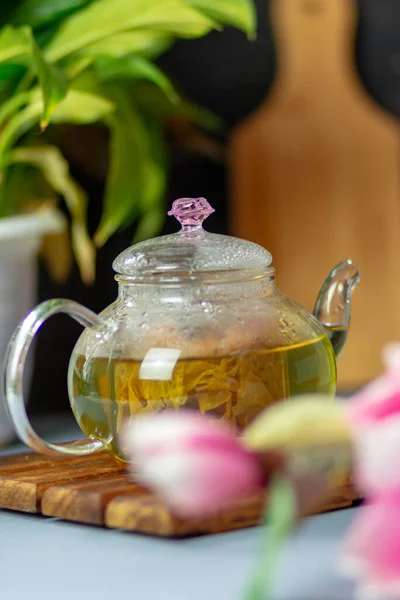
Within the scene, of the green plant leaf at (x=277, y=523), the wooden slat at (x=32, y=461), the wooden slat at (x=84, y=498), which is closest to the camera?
the green plant leaf at (x=277, y=523)

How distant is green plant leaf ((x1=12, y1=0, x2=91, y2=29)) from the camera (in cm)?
86

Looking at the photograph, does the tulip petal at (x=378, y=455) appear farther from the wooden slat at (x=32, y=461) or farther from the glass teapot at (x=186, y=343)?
the wooden slat at (x=32, y=461)

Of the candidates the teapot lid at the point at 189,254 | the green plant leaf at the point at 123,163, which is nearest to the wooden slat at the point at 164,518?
the teapot lid at the point at 189,254

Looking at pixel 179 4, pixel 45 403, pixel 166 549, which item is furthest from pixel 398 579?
pixel 45 403

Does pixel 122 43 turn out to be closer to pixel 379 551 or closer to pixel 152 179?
pixel 152 179

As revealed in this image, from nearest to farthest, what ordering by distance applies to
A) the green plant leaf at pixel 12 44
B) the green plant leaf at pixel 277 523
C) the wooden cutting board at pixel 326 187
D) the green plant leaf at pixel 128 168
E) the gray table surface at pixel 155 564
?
the green plant leaf at pixel 277 523 < the gray table surface at pixel 155 564 < the green plant leaf at pixel 12 44 < the green plant leaf at pixel 128 168 < the wooden cutting board at pixel 326 187

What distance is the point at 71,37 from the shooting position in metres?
0.83

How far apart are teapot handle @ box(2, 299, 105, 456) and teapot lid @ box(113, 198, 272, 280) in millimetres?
42

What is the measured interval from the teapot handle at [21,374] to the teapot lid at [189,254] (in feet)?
0.14

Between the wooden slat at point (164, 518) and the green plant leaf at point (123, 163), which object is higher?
the green plant leaf at point (123, 163)

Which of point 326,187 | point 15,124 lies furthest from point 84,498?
point 326,187

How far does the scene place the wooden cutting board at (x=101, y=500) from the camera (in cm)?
53

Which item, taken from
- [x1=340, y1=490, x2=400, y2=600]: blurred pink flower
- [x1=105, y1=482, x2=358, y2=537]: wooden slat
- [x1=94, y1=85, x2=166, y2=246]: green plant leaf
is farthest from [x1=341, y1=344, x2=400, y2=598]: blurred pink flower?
[x1=94, y1=85, x2=166, y2=246]: green plant leaf

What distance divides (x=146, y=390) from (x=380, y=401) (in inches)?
8.2
